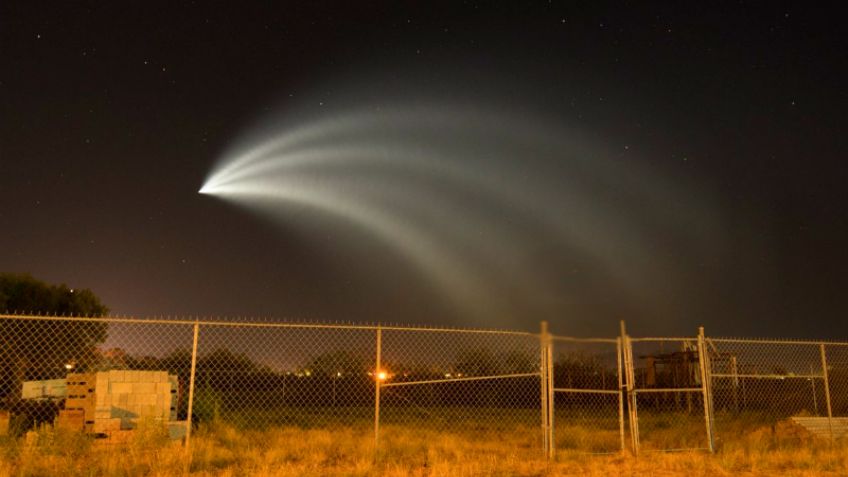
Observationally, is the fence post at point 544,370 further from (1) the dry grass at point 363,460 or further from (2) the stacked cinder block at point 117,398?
(2) the stacked cinder block at point 117,398

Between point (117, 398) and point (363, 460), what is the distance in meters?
5.55

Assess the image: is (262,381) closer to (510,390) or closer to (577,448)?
(510,390)

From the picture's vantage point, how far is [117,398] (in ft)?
43.1

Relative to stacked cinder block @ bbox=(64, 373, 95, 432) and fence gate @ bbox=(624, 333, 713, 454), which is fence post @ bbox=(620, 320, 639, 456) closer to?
fence gate @ bbox=(624, 333, 713, 454)

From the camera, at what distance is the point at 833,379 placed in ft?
87.4

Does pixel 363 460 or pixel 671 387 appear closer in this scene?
pixel 363 460

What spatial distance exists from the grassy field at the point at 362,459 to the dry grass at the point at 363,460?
0.6 inches

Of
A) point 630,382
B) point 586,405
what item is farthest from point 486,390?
point 630,382

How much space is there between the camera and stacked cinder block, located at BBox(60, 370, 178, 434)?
1279cm

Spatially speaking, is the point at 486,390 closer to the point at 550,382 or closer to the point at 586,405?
the point at 586,405

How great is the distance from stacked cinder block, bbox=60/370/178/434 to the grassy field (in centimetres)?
63

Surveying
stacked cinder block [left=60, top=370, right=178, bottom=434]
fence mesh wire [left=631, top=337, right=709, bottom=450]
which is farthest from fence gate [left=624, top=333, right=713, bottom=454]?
stacked cinder block [left=60, top=370, right=178, bottom=434]

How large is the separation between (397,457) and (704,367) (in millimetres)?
5625

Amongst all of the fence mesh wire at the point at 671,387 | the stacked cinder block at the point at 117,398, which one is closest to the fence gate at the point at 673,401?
the fence mesh wire at the point at 671,387
